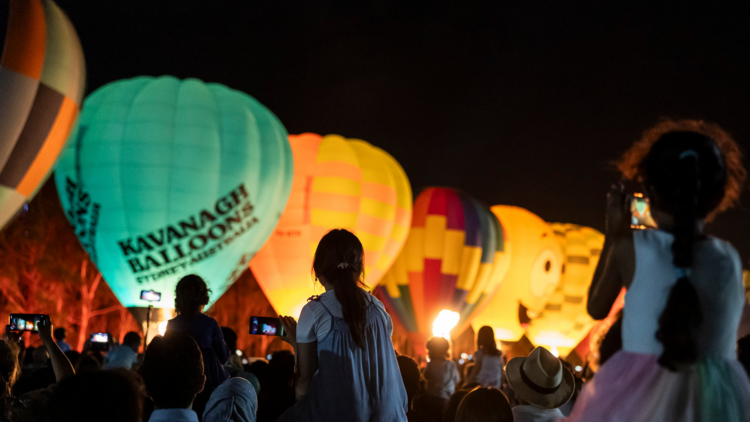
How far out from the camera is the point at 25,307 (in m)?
22.1

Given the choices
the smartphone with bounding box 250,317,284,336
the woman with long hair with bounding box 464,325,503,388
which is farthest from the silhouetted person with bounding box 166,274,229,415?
the woman with long hair with bounding box 464,325,503,388

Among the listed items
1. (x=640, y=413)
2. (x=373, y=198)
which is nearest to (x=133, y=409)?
(x=640, y=413)

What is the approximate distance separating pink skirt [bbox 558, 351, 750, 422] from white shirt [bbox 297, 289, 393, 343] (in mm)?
994

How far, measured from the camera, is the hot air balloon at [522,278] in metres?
20.3

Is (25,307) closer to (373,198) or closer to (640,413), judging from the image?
(373,198)

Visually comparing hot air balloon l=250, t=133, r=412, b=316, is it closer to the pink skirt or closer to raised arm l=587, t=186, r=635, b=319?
raised arm l=587, t=186, r=635, b=319

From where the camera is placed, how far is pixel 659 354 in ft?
5.03

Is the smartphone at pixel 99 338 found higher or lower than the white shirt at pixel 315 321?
lower

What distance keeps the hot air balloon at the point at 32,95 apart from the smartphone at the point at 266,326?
6.06 m

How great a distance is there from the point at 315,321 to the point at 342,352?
142mm

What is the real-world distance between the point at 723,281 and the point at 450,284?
51.8 feet

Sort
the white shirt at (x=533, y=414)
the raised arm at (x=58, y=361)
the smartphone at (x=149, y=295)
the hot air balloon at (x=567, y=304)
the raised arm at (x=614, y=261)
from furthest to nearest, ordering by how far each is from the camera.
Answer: the hot air balloon at (x=567, y=304)
the smartphone at (x=149, y=295)
the white shirt at (x=533, y=414)
the raised arm at (x=58, y=361)
the raised arm at (x=614, y=261)

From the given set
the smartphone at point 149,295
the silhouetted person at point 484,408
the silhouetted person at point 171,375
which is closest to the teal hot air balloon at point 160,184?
the smartphone at point 149,295

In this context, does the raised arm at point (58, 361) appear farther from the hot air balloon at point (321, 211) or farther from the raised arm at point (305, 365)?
the hot air balloon at point (321, 211)
